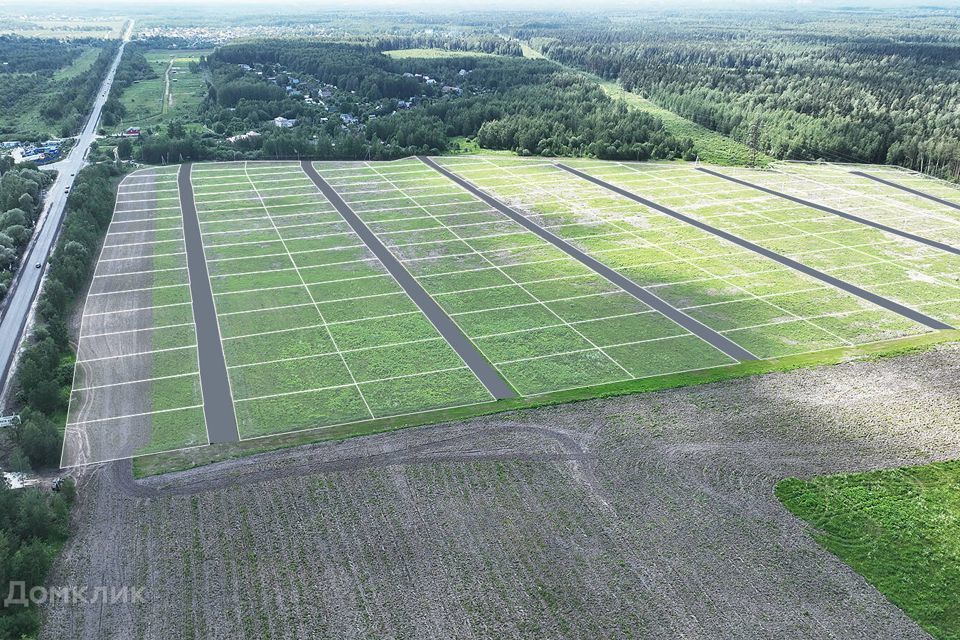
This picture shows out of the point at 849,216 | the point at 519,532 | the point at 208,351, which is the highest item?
the point at 849,216

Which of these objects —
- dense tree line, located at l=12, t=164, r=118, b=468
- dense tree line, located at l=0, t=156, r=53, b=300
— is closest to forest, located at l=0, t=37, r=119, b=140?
dense tree line, located at l=0, t=156, r=53, b=300

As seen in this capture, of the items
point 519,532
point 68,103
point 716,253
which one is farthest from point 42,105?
point 519,532

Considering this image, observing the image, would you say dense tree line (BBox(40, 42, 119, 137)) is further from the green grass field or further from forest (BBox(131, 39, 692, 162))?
the green grass field

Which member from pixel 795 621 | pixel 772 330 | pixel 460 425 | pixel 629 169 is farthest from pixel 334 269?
pixel 629 169

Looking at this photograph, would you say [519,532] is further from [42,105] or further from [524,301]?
[42,105]

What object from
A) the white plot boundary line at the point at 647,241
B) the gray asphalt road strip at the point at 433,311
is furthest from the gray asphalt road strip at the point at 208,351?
the white plot boundary line at the point at 647,241

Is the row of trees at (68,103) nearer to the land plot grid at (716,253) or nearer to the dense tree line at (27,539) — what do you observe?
the land plot grid at (716,253)
